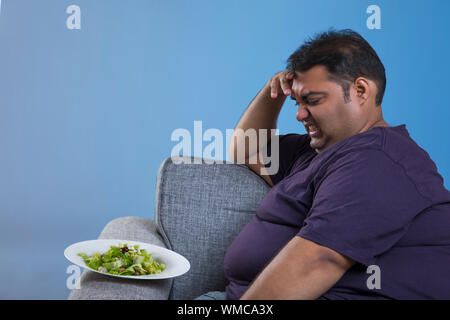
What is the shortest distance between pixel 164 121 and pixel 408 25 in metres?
1.50

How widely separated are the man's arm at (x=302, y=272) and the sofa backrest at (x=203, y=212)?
58 cm

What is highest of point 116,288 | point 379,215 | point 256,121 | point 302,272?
point 256,121

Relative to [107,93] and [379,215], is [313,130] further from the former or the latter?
[107,93]

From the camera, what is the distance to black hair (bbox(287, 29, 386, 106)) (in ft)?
4.22

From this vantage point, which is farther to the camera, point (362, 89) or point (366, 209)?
point (362, 89)

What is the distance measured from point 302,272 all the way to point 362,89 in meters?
0.54

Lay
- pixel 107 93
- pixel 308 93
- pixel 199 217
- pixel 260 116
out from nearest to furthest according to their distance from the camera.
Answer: pixel 308 93 < pixel 199 217 < pixel 260 116 < pixel 107 93

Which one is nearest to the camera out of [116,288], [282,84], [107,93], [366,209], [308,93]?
[366,209]

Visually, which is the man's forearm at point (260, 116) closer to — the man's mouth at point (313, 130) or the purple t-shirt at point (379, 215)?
the man's mouth at point (313, 130)

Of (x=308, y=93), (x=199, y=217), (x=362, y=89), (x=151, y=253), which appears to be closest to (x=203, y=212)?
(x=199, y=217)

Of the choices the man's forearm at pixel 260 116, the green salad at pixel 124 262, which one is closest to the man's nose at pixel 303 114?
the man's forearm at pixel 260 116

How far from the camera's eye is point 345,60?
1291 mm

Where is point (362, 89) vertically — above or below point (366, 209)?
above

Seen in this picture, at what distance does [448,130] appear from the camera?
2.79 m
